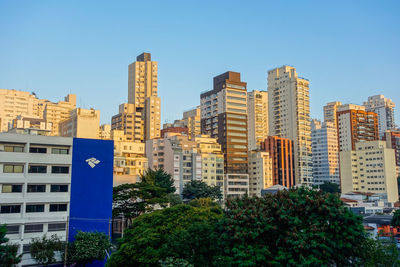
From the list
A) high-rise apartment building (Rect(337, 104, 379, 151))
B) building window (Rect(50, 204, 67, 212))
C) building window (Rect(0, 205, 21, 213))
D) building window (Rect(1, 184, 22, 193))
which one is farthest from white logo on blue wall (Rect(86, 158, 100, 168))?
high-rise apartment building (Rect(337, 104, 379, 151))

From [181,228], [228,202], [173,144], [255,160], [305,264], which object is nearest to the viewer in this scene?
[305,264]

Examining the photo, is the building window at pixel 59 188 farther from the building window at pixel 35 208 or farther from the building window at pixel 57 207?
the building window at pixel 35 208

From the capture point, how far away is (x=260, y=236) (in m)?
26.4

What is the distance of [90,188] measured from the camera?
4569 centimetres

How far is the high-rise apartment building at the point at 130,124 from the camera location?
138m

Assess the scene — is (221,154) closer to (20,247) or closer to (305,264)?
(20,247)

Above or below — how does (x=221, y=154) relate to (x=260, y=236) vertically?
above

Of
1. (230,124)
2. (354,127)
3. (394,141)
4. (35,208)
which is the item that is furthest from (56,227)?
(394,141)

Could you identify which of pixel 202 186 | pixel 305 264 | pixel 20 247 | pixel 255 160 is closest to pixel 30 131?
pixel 20 247

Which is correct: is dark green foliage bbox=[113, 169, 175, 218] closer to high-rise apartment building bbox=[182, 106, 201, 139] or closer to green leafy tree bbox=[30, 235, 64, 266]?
green leafy tree bbox=[30, 235, 64, 266]

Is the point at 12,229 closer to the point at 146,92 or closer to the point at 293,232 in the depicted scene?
the point at 293,232

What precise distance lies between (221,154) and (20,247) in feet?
229

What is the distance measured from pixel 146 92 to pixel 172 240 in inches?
4791

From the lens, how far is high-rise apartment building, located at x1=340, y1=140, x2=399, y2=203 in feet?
420
